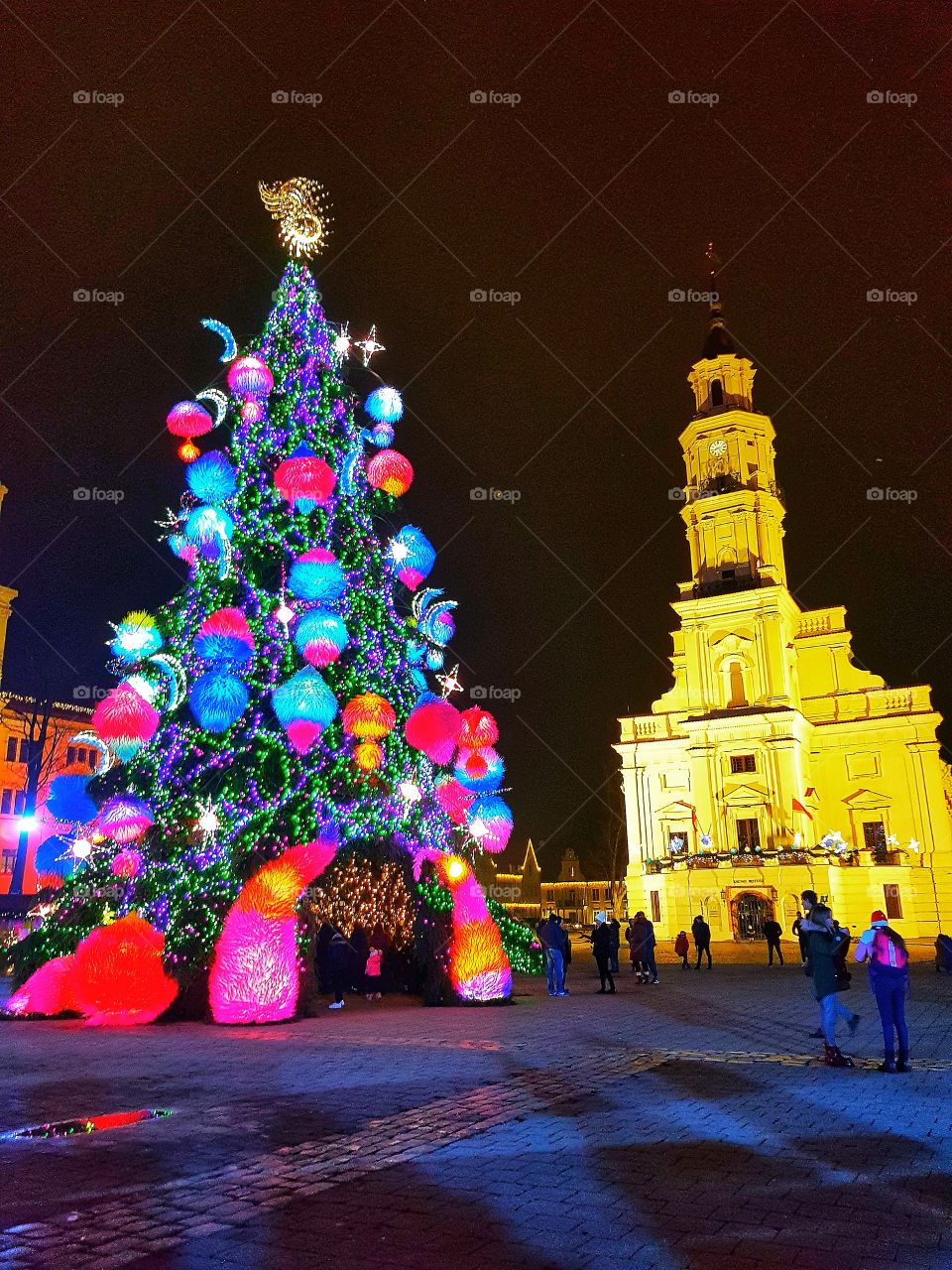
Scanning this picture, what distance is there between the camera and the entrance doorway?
45.2 m

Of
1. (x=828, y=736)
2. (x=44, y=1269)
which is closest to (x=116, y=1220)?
(x=44, y=1269)

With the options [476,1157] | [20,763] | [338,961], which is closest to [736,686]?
[338,961]

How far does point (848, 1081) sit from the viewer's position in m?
8.94

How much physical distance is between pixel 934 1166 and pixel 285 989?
963 cm

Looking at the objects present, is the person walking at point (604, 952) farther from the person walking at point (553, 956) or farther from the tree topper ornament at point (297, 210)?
the tree topper ornament at point (297, 210)

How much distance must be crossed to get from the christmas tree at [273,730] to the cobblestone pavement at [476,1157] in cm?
227

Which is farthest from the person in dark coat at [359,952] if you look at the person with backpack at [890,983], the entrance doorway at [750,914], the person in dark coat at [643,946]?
the entrance doorway at [750,914]

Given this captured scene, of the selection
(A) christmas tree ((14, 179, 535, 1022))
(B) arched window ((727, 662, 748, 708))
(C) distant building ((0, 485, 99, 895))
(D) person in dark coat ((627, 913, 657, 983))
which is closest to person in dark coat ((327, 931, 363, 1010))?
(A) christmas tree ((14, 179, 535, 1022))

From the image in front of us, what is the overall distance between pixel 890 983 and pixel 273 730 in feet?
29.3

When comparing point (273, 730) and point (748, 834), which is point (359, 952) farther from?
point (748, 834)

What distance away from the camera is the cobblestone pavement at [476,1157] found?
4535mm

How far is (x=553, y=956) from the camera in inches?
727

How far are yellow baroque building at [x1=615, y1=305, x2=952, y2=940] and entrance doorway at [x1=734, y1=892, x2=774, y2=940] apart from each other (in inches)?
3.0

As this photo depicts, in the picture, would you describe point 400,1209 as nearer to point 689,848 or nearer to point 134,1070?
point 134,1070
